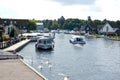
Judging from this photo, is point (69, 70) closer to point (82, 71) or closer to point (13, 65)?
point (82, 71)

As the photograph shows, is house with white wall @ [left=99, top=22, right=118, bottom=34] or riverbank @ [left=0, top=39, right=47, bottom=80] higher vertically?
riverbank @ [left=0, top=39, right=47, bottom=80]

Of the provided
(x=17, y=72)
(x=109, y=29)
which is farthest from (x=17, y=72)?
(x=109, y=29)

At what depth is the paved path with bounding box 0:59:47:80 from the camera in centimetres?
3247

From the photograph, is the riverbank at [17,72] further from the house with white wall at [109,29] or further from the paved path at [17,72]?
the house with white wall at [109,29]

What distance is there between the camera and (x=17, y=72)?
116 ft

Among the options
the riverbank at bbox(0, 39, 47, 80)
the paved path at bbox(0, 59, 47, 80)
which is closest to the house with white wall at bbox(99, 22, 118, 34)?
the riverbank at bbox(0, 39, 47, 80)

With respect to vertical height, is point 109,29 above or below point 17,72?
below

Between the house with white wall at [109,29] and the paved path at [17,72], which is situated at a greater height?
the paved path at [17,72]

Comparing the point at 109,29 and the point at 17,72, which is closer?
the point at 17,72

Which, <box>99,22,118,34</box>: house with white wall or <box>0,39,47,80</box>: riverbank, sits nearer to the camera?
<box>0,39,47,80</box>: riverbank

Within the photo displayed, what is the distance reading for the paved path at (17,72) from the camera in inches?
1278

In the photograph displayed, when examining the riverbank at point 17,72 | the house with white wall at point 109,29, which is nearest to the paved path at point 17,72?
the riverbank at point 17,72

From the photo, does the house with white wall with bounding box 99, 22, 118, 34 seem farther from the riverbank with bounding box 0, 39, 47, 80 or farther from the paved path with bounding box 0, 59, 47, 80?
the paved path with bounding box 0, 59, 47, 80

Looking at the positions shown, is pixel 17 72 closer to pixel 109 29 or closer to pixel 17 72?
pixel 17 72
